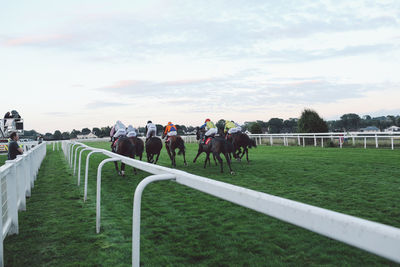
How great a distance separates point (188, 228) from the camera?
398 cm

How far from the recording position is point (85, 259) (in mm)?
3057

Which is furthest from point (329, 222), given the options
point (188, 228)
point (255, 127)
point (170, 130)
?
point (255, 127)

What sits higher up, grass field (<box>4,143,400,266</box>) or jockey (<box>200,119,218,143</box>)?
jockey (<box>200,119,218,143</box>)

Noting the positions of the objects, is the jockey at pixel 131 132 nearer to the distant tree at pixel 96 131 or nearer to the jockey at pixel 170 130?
the jockey at pixel 170 130

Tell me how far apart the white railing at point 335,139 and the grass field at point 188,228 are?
34.3 ft

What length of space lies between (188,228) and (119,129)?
6.62 m

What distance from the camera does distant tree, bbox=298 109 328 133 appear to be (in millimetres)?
22250

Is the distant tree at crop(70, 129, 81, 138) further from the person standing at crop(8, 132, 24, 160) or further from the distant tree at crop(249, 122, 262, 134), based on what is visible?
the person standing at crop(8, 132, 24, 160)

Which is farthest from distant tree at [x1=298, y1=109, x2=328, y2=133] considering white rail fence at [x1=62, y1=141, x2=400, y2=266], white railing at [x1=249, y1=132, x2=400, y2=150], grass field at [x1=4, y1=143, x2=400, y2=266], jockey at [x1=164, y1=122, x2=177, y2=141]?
white rail fence at [x1=62, y1=141, x2=400, y2=266]

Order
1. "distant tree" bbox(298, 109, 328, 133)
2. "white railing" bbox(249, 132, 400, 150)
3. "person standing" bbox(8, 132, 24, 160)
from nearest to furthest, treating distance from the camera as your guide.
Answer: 1. "person standing" bbox(8, 132, 24, 160)
2. "white railing" bbox(249, 132, 400, 150)
3. "distant tree" bbox(298, 109, 328, 133)

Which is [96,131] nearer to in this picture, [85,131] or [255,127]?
[85,131]

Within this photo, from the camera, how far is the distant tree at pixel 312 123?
22.2 metres

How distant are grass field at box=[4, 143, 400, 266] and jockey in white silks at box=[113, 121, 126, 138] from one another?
3203 mm

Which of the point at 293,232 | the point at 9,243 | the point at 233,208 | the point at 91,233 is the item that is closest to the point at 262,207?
the point at 293,232
